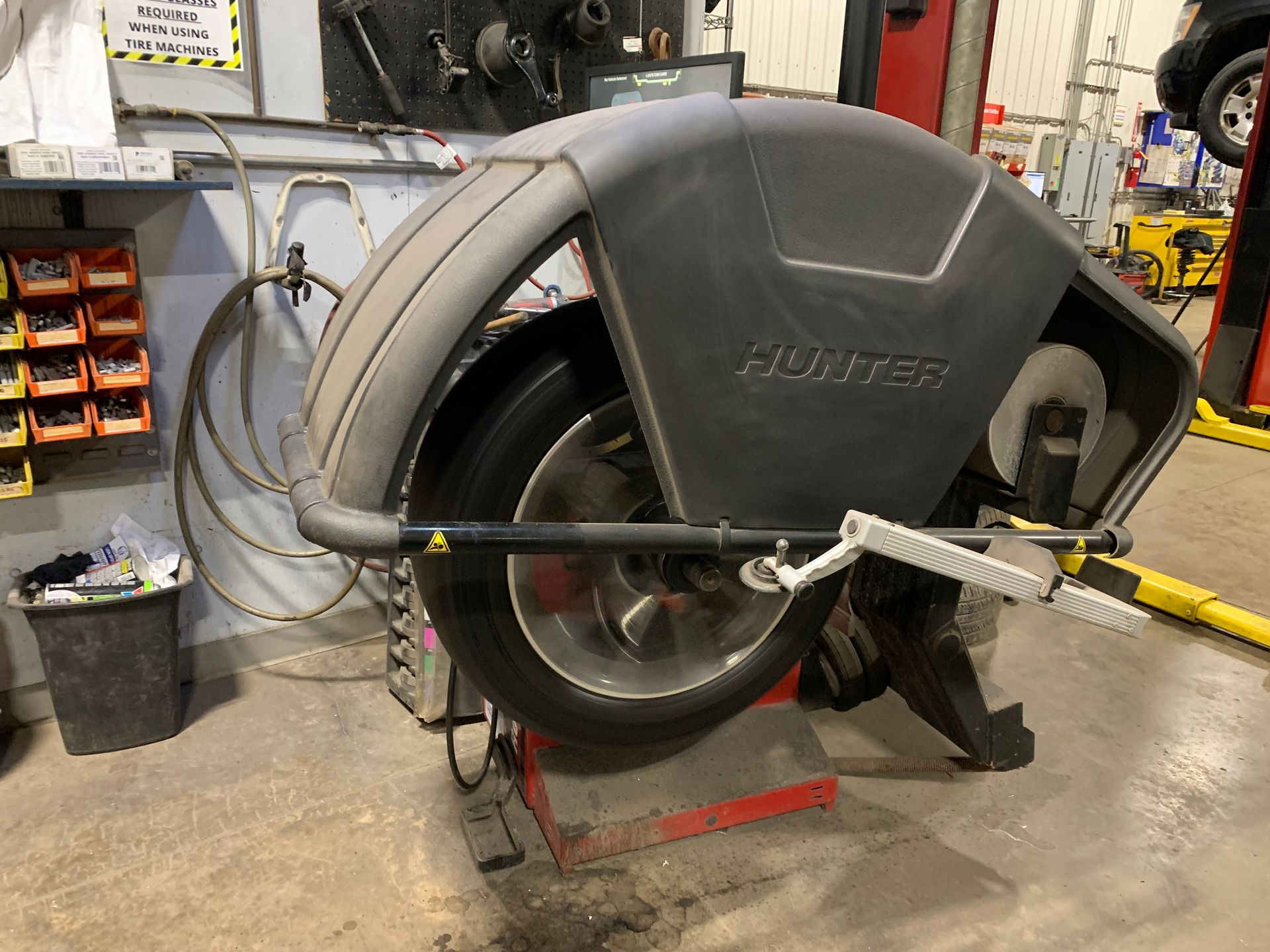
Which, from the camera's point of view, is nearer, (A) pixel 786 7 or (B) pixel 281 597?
(B) pixel 281 597

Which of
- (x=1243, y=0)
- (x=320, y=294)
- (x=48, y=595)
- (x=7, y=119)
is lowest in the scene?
(x=48, y=595)

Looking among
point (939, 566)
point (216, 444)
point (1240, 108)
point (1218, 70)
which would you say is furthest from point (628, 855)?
point (1240, 108)

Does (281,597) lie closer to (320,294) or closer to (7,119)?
(320,294)

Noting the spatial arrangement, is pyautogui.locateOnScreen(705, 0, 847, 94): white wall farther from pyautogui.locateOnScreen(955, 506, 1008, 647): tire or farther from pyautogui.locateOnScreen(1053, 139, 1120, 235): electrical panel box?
pyautogui.locateOnScreen(955, 506, 1008, 647): tire

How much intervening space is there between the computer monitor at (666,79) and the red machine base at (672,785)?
56.2 inches

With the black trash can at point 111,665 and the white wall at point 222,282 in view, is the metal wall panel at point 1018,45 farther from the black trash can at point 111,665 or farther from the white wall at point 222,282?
the black trash can at point 111,665

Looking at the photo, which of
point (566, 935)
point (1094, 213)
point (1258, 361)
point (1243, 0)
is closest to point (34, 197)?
point (566, 935)

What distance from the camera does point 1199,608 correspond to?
8.49 feet

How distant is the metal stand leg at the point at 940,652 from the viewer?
153cm

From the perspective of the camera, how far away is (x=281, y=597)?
90.7 inches

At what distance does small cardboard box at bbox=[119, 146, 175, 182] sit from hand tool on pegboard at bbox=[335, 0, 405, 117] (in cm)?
55

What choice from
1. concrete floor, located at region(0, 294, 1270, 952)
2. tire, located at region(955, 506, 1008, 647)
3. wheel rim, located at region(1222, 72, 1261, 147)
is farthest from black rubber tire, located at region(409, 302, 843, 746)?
wheel rim, located at region(1222, 72, 1261, 147)

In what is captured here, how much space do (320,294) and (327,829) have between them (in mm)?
1275

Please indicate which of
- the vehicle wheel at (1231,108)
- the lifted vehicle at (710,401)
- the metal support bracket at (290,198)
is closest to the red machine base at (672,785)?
the lifted vehicle at (710,401)
